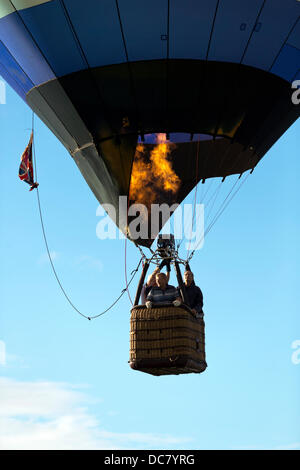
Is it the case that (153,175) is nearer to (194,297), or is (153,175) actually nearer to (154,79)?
(154,79)

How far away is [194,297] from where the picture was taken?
1369 cm

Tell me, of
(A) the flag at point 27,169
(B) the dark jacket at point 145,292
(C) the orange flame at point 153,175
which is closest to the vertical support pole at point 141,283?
(B) the dark jacket at point 145,292

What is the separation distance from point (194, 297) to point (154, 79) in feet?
8.72

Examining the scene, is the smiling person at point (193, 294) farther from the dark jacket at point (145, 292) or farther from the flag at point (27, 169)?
the flag at point (27, 169)

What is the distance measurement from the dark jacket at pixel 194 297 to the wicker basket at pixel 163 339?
213 millimetres

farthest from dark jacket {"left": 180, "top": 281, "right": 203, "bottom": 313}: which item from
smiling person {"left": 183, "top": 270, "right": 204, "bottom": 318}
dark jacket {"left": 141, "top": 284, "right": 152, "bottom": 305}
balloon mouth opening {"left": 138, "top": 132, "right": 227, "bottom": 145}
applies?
balloon mouth opening {"left": 138, "top": 132, "right": 227, "bottom": 145}

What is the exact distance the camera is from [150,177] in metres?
14.4

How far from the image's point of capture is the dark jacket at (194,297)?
1366 cm

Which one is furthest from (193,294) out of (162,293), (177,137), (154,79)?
(154,79)

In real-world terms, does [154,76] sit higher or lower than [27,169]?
lower

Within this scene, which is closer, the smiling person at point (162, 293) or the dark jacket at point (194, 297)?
the smiling person at point (162, 293)

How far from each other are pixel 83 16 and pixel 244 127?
244 cm

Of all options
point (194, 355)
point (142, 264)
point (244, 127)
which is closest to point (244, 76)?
point (244, 127)

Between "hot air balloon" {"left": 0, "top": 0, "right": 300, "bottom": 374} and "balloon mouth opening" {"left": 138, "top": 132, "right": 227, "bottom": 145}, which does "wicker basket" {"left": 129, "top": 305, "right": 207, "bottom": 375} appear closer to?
"hot air balloon" {"left": 0, "top": 0, "right": 300, "bottom": 374}
